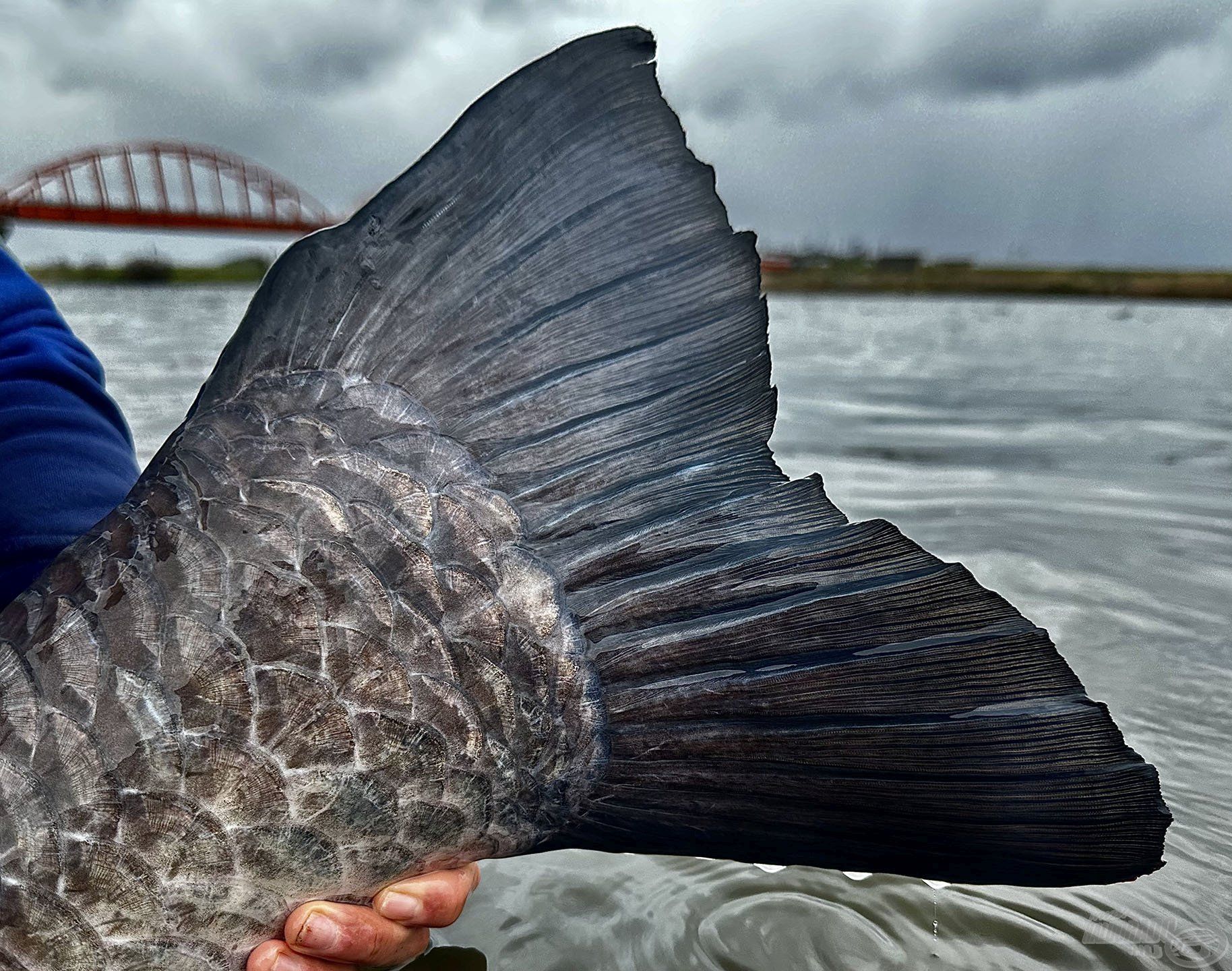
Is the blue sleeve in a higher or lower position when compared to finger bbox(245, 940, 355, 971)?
higher

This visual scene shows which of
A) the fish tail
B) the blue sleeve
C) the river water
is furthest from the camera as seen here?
the river water

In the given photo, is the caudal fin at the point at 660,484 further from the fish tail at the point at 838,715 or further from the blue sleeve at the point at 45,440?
the blue sleeve at the point at 45,440

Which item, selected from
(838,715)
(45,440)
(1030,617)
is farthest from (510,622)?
(1030,617)

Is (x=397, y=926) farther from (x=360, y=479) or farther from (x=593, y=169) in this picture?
(x=593, y=169)

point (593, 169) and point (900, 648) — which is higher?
point (593, 169)

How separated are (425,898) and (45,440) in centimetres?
134

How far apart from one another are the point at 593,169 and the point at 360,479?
534 mm

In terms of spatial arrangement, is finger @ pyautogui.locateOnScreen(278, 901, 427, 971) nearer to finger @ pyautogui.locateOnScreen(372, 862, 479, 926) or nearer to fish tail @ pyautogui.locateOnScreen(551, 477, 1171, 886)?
finger @ pyautogui.locateOnScreen(372, 862, 479, 926)

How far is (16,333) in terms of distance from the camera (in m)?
2.06

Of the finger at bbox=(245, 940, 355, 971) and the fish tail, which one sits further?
the finger at bbox=(245, 940, 355, 971)

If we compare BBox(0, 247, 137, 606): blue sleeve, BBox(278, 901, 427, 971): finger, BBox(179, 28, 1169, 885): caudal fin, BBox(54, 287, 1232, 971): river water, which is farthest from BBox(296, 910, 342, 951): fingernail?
BBox(0, 247, 137, 606): blue sleeve

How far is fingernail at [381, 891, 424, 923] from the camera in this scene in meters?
1.34

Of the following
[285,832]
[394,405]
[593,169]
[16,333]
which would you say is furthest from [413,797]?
[16,333]

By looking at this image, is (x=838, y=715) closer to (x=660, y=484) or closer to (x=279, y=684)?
(x=660, y=484)
